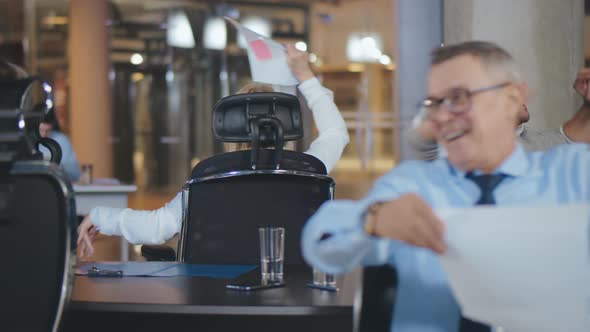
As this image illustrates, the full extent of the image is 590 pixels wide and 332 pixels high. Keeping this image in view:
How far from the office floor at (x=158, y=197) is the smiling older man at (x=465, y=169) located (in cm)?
492

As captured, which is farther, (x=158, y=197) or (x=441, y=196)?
(x=158, y=197)

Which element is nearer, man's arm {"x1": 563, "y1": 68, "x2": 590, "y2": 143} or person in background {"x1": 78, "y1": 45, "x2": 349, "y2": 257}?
person in background {"x1": 78, "y1": 45, "x2": 349, "y2": 257}

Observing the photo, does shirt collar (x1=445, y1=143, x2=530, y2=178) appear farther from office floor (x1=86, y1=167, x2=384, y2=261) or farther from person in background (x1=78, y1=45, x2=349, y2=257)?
office floor (x1=86, y1=167, x2=384, y2=261)

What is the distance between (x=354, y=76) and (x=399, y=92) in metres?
11.9

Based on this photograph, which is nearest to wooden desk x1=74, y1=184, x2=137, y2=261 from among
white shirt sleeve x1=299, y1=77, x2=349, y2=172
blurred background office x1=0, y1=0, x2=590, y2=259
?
white shirt sleeve x1=299, y1=77, x2=349, y2=172

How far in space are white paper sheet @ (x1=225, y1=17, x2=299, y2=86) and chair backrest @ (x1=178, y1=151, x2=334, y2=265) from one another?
493mm

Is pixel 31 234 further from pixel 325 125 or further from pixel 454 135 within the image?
pixel 325 125

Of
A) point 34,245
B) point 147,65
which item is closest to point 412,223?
point 34,245

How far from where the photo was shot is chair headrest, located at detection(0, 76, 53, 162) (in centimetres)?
220

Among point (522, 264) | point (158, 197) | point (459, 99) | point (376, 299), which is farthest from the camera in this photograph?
point (158, 197)

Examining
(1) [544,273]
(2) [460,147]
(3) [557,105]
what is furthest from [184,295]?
(3) [557,105]

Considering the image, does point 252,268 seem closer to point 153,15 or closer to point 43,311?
point 43,311

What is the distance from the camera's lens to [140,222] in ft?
10.5

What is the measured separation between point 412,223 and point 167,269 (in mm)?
1398
